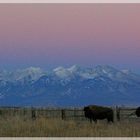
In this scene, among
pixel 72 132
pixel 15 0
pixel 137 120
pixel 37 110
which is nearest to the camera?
pixel 15 0

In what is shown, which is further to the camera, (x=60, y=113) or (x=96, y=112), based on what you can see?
(x=60, y=113)

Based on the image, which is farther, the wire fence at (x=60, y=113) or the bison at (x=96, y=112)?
the bison at (x=96, y=112)

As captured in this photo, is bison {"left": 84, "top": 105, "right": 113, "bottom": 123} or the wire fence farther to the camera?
bison {"left": 84, "top": 105, "right": 113, "bottom": 123}

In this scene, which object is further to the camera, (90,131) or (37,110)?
(37,110)

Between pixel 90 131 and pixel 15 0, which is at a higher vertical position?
pixel 15 0

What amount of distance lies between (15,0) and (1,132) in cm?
482

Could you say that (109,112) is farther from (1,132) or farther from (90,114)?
(1,132)

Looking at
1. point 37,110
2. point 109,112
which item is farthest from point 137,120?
point 37,110

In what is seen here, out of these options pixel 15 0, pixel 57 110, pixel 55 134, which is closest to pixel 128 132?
pixel 55 134

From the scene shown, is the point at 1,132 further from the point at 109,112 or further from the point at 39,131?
the point at 109,112

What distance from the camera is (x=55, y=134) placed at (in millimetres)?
19094

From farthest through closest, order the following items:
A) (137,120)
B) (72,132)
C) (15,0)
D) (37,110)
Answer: (37,110) < (137,120) < (72,132) < (15,0)

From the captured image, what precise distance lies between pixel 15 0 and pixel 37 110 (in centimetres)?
1336

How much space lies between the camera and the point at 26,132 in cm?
1947
